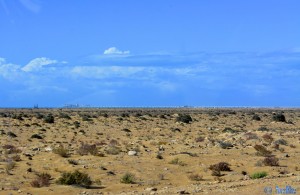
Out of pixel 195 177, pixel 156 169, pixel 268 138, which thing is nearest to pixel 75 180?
pixel 195 177

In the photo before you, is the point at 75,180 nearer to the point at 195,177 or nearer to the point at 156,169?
the point at 195,177

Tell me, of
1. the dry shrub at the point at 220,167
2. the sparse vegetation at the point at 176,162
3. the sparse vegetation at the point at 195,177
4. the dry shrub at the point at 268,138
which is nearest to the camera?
the sparse vegetation at the point at 195,177

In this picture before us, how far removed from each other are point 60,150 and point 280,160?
11.2 m

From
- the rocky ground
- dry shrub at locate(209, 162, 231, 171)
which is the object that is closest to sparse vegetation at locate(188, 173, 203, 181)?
the rocky ground

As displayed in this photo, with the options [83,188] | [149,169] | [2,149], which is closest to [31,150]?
[2,149]

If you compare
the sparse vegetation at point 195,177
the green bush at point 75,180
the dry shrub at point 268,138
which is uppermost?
the dry shrub at point 268,138

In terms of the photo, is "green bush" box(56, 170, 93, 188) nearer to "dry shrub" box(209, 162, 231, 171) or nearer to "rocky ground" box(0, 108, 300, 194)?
"rocky ground" box(0, 108, 300, 194)

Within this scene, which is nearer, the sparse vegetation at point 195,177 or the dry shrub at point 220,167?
the sparse vegetation at point 195,177

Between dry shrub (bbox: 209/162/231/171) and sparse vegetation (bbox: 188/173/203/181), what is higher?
dry shrub (bbox: 209/162/231/171)

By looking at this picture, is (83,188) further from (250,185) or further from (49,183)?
(250,185)

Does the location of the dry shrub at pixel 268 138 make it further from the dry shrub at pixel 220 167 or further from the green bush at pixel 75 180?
the green bush at pixel 75 180

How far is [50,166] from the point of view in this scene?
23562mm

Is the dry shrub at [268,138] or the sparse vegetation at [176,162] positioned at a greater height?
the dry shrub at [268,138]

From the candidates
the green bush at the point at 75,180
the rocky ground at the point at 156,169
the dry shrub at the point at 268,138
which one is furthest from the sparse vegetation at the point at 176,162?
the dry shrub at the point at 268,138
